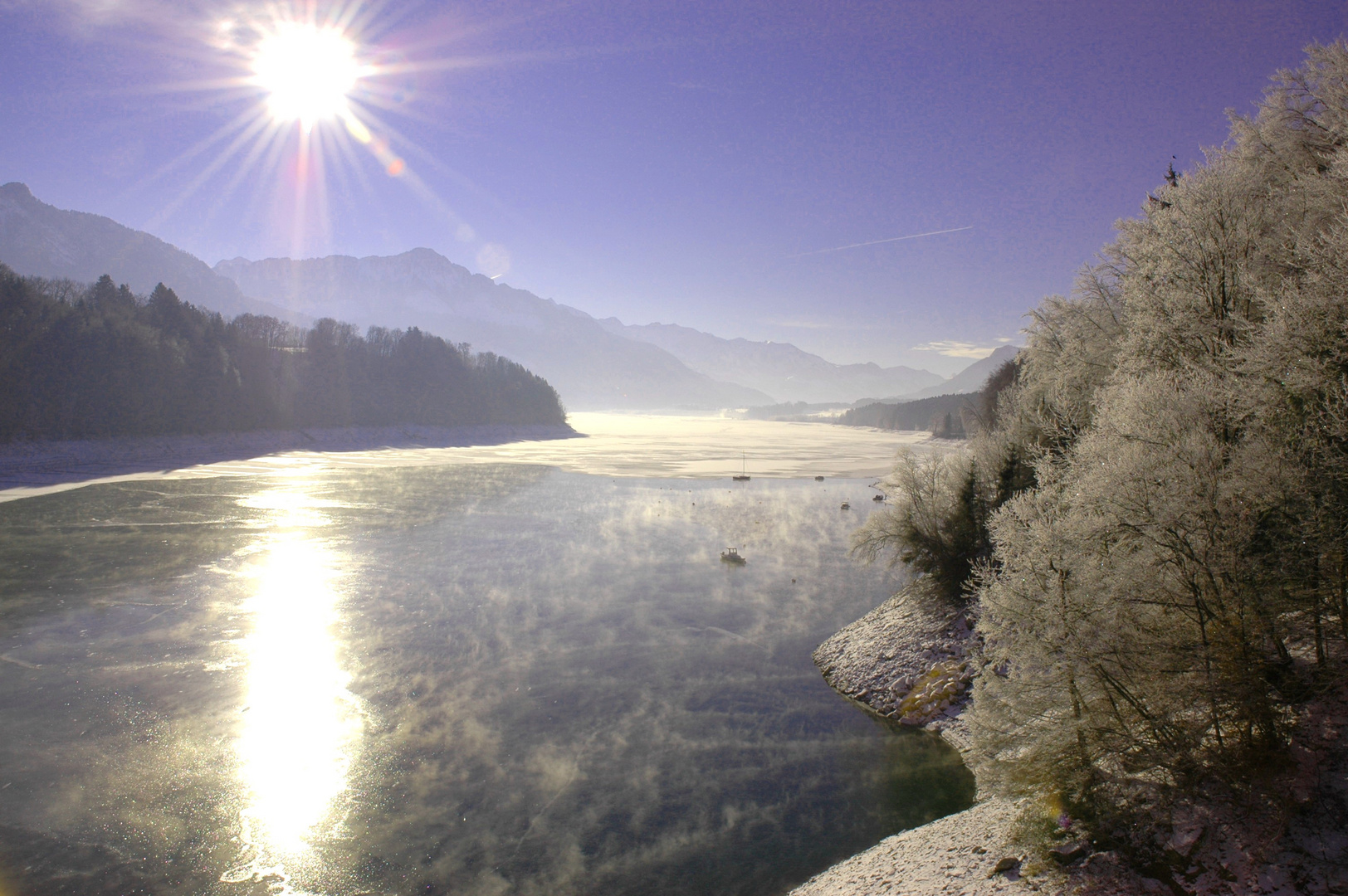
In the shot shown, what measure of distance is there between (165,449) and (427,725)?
61.8 meters

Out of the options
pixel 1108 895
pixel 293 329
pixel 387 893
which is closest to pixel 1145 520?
pixel 1108 895

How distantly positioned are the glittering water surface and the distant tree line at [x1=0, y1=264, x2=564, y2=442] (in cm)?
3396

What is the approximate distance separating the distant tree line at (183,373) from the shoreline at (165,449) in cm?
148

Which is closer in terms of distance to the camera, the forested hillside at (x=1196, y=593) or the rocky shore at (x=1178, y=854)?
the rocky shore at (x=1178, y=854)

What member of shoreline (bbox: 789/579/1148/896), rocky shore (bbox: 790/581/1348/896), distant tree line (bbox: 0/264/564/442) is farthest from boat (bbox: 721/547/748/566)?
distant tree line (bbox: 0/264/564/442)

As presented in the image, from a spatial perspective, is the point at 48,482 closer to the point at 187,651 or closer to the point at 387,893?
the point at 187,651

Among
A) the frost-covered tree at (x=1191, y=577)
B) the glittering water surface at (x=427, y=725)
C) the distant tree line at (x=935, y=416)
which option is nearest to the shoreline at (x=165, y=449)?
the glittering water surface at (x=427, y=725)

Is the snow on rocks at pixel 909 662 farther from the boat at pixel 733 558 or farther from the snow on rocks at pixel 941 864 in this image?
the boat at pixel 733 558

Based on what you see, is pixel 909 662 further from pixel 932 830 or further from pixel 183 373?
pixel 183 373

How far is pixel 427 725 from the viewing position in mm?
13727

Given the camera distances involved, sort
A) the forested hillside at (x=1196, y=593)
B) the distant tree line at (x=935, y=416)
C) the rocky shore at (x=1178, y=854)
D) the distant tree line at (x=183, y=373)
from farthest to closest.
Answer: the distant tree line at (x=935, y=416) → the distant tree line at (x=183, y=373) → the forested hillside at (x=1196, y=593) → the rocky shore at (x=1178, y=854)

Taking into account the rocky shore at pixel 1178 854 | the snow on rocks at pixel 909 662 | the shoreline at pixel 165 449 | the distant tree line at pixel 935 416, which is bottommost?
the snow on rocks at pixel 909 662

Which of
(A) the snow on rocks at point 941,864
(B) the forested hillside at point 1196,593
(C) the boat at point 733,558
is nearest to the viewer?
(B) the forested hillside at point 1196,593

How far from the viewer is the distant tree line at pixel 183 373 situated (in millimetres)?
53250
